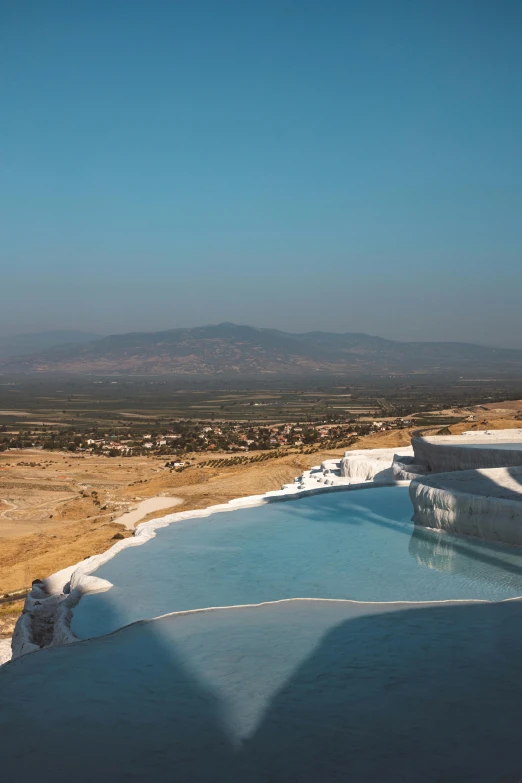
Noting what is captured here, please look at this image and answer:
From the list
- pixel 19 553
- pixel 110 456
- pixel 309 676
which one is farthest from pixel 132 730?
pixel 110 456

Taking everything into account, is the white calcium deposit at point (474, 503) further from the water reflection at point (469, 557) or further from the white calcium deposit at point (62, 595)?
the white calcium deposit at point (62, 595)

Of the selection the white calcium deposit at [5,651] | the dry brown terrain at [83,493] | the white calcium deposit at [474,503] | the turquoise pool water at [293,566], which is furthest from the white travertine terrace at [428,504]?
the dry brown terrain at [83,493]

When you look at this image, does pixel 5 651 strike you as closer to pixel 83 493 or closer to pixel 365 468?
pixel 365 468

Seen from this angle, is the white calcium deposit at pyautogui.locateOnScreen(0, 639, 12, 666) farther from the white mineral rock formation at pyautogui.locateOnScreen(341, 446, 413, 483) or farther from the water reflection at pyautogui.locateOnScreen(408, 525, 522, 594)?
the white mineral rock formation at pyautogui.locateOnScreen(341, 446, 413, 483)

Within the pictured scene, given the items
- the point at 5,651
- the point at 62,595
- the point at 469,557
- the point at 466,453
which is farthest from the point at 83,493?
the point at 469,557

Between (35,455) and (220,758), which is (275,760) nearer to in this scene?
(220,758)

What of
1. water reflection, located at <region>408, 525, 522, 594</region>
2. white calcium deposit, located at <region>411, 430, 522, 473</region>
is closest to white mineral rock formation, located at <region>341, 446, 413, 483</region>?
white calcium deposit, located at <region>411, 430, 522, 473</region>
